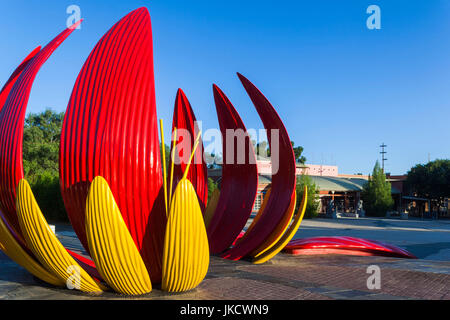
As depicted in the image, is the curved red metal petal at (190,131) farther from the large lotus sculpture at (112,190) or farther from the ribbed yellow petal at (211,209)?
the large lotus sculpture at (112,190)

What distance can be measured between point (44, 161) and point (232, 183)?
27791 millimetres

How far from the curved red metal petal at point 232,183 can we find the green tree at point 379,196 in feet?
93.9

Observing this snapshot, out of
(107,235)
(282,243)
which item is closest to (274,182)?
(282,243)

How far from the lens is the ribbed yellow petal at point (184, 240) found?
5727 mm

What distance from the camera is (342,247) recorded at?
11.8 metres

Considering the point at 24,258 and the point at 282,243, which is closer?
the point at 24,258

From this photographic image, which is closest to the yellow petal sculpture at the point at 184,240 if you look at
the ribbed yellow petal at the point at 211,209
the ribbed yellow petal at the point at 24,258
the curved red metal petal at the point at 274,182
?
the ribbed yellow petal at the point at 24,258

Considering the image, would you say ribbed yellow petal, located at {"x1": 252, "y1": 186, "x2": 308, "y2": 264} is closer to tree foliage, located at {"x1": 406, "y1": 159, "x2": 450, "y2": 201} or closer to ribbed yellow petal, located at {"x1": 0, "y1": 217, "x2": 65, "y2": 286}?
ribbed yellow petal, located at {"x1": 0, "y1": 217, "x2": 65, "y2": 286}

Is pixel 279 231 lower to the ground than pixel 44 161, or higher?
lower

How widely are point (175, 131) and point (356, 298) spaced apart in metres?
6.29

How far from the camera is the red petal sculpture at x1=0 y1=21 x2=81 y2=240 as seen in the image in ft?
21.2

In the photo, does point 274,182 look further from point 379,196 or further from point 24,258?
point 379,196

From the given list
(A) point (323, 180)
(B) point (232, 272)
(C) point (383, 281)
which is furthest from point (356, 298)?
(A) point (323, 180)
